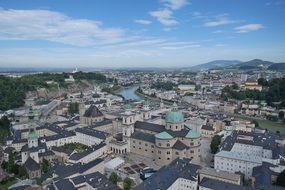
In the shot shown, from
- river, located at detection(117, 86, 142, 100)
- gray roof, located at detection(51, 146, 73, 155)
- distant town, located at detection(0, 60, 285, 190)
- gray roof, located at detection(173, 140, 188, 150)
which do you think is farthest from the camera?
river, located at detection(117, 86, 142, 100)

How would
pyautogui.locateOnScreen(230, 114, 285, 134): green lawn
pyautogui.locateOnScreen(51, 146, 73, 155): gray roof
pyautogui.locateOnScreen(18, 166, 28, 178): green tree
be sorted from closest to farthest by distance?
pyautogui.locateOnScreen(18, 166, 28, 178): green tree < pyautogui.locateOnScreen(51, 146, 73, 155): gray roof < pyautogui.locateOnScreen(230, 114, 285, 134): green lawn

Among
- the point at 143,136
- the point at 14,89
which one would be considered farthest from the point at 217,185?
the point at 14,89

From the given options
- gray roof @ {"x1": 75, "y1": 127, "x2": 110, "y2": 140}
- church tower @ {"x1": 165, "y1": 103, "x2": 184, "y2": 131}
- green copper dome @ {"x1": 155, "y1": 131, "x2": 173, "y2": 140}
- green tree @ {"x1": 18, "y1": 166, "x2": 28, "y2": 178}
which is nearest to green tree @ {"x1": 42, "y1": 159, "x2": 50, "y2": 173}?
green tree @ {"x1": 18, "y1": 166, "x2": 28, "y2": 178}

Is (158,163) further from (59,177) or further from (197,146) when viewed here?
(59,177)

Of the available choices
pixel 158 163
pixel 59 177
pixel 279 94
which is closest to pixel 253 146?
pixel 158 163

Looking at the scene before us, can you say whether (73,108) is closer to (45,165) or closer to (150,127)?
(150,127)

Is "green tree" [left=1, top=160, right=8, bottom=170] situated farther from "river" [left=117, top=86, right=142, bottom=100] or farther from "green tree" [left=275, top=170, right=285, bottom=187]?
"river" [left=117, top=86, right=142, bottom=100]

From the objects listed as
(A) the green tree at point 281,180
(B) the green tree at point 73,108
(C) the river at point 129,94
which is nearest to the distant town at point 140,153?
(A) the green tree at point 281,180
